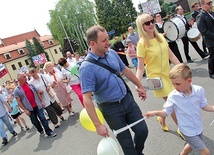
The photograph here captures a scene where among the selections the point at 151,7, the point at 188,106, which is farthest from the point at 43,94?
the point at 151,7

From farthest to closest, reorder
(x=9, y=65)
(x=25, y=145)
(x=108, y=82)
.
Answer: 1. (x=9, y=65)
2. (x=25, y=145)
3. (x=108, y=82)

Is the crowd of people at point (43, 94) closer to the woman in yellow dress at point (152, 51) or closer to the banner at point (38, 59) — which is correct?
the woman in yellow dress at point (152, 51)

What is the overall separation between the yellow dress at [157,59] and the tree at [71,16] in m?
52.1

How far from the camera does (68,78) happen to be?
23.8 ft

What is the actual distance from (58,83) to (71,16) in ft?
162

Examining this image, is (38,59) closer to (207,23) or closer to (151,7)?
(151,7)

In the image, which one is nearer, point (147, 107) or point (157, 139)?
point (157, 139)

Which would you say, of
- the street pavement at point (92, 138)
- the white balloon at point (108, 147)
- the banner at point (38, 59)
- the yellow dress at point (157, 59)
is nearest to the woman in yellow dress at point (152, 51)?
the yellow dress at point (157, 59)

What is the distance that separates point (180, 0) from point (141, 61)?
261ft

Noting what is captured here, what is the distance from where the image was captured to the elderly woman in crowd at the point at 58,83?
7.30 meters

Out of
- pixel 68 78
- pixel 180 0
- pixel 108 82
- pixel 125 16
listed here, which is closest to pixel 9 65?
pixel 125 16

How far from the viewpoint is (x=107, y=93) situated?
277 cm

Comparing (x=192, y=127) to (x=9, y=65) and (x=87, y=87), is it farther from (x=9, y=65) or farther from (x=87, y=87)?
(x=9, y=65)

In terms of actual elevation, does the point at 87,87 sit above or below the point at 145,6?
below
